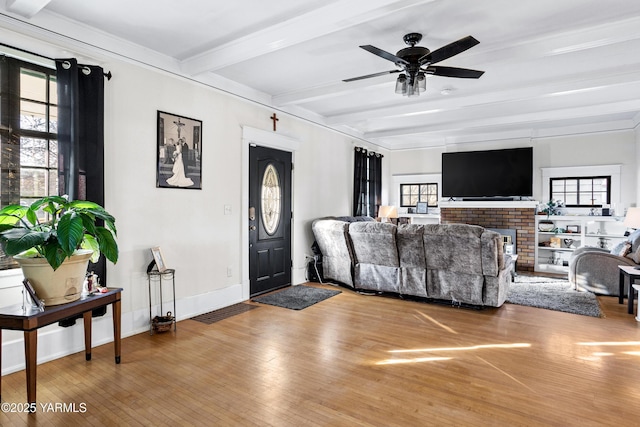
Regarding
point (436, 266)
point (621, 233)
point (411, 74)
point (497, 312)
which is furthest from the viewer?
point (621, 233)

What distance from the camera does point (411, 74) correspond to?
3.53 metres

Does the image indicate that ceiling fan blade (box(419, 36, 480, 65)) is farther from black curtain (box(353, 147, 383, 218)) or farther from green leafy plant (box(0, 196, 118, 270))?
black curtain (box(353, 147, 383, 218))

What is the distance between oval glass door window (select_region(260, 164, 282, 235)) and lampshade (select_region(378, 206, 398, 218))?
2.97 meters

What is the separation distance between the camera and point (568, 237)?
7078 millimetres

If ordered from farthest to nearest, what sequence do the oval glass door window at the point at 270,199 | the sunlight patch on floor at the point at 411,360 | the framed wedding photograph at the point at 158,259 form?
the oval glass door window at the point at 270,199
the framed wedding photograph at the point at 158,259
the sunlight patch on floor at the point at 411,360

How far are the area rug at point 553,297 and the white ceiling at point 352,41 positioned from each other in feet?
8.55

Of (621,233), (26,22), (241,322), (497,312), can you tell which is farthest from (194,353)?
(621,233)

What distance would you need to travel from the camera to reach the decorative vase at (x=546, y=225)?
7.14m

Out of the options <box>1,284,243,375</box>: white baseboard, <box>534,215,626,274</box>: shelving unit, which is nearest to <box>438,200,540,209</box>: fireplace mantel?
<box>534,215,626,274</box>: shelving unit

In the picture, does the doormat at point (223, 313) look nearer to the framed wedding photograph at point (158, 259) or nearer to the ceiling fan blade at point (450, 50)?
the framed wedding photograph at point (158, 259)

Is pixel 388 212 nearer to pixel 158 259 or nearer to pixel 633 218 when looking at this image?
pixel 633 218

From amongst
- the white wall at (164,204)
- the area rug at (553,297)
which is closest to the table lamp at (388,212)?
the area rug at (553,297)

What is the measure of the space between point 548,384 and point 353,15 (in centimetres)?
296

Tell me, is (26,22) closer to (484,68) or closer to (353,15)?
(353,15)
